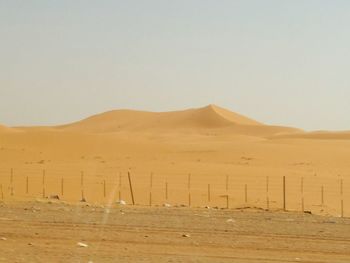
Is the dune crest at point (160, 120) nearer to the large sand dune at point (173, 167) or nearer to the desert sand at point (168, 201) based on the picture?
the large sand dune at point (173, 167)

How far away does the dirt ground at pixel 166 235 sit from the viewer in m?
13.5

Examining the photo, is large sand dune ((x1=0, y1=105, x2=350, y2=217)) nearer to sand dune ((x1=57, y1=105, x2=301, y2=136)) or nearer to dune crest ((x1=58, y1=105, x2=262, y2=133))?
sand dune ((x1=57, y1=105, x2=301, y2=136))

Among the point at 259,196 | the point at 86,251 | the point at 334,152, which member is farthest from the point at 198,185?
the point at 334,152

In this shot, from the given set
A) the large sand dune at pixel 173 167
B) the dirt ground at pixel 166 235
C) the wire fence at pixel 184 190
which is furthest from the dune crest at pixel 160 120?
the dirt ground at pixel 166 235

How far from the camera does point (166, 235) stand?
1644 centimetres

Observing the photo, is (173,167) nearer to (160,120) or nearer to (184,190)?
(184,190)

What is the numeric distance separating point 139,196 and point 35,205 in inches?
350

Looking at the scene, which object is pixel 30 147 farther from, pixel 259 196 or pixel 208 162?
pixel 259 196

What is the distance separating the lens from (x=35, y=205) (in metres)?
23.8

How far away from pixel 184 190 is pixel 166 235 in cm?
1908

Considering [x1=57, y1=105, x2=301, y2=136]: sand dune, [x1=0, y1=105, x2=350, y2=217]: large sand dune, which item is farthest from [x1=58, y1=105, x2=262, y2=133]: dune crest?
[x1=0, y1=105, x2=350, y2=217]: large sand dune

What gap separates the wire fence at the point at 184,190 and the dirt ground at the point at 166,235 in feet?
22.5

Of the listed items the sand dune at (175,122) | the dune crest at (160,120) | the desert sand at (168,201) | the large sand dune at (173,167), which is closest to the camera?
the desert sand at (168,201)

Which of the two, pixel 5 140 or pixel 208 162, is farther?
pixel 5 140
